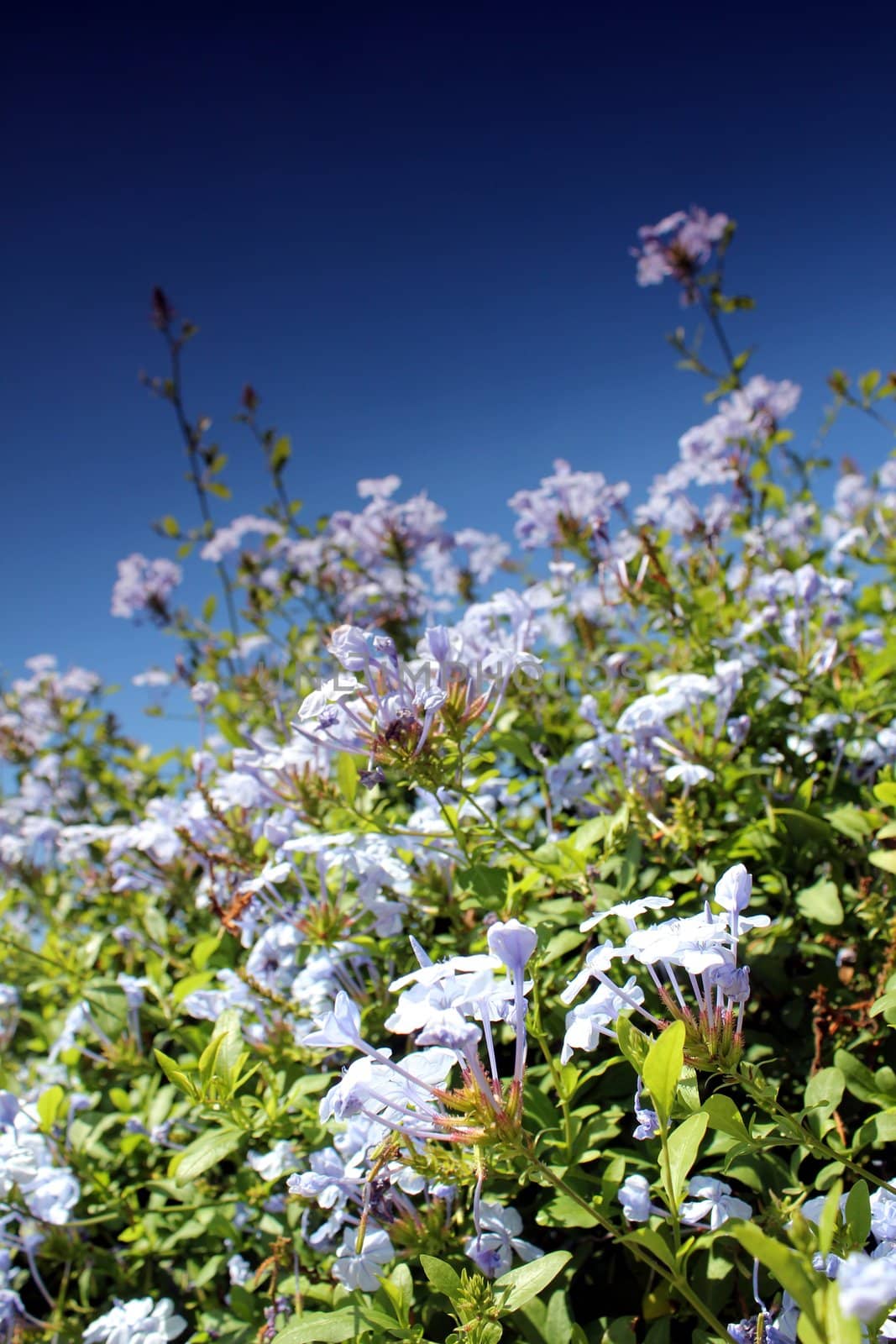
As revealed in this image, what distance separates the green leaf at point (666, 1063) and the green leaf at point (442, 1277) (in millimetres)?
380

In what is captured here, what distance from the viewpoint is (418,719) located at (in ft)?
4.32

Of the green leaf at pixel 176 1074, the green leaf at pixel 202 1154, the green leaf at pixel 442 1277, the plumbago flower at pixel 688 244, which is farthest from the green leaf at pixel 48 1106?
the plumbago flower at pixel 688 244

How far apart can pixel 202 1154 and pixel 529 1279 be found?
56cm

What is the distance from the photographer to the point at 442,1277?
39.4 inches

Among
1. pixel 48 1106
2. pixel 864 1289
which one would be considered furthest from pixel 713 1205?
pixel 48 1106

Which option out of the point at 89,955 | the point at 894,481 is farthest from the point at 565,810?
the point at 894,481

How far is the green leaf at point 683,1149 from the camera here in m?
0.90

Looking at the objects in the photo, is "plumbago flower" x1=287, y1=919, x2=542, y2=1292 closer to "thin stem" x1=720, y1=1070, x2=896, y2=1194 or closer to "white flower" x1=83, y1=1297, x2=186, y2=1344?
"thin stem" x1=720, y1=1070, x2=896, y2=1194

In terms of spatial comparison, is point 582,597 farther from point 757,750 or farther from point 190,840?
point 190,840

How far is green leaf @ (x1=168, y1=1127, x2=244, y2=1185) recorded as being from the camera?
1257mm

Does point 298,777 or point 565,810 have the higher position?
point 298,777

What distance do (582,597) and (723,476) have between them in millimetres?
626

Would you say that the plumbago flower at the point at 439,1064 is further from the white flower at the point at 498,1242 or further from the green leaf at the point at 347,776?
the green leaf at the point at 347,776

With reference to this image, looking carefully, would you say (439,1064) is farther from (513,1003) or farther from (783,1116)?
(783,1116)
